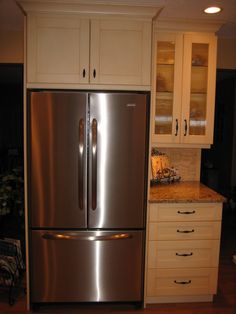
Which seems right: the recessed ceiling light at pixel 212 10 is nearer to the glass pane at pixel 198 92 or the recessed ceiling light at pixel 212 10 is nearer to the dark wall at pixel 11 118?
the glass pane at pixel 198 92

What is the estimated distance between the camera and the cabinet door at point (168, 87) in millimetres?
2650

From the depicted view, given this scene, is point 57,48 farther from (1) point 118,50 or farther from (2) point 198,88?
(2) point 198,88

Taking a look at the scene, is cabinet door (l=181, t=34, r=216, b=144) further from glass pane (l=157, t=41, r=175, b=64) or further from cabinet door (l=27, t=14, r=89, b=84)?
cabinet door (l=27, t=14, r=89, b=84)

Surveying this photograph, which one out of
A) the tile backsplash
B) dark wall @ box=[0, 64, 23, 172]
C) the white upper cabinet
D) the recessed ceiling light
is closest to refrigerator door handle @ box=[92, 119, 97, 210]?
the white upper cabinet

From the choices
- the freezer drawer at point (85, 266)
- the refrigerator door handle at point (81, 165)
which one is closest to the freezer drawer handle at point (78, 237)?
the freezer drawer at point (85, 266)

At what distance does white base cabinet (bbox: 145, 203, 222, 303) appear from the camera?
2.46 metres

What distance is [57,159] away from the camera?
228cm

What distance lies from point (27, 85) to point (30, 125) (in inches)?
12.1

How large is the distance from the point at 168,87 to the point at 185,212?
1.13m

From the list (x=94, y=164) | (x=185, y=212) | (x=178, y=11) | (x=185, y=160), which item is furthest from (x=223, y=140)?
(x=94, y=164)

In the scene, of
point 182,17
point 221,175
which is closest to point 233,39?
point 182,17

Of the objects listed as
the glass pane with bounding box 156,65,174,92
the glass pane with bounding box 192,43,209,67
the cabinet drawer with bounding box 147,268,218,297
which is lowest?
the cabinet drawer with bounding box 147,268,218,297

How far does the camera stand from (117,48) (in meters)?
2.27

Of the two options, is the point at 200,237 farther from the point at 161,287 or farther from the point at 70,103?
the point at 70,103
